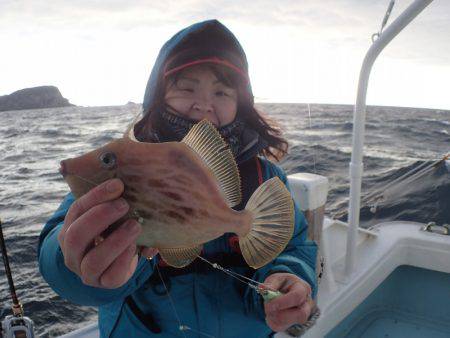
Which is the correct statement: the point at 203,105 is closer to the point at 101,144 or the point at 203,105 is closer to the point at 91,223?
the point at 91,223

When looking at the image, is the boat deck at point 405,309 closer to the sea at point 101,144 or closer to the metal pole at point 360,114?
the metal pole at point 360,114

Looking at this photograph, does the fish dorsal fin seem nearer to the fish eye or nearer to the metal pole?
the fish eye

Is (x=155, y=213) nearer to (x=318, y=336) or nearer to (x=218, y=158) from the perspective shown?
(x=218, y=158)

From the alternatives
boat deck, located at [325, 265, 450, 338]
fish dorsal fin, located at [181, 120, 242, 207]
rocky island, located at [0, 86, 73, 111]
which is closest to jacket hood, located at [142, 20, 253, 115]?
fish dorsal fin, located at [181, 120, 242, 207]

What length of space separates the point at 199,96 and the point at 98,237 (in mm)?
936

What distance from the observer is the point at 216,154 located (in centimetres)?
123

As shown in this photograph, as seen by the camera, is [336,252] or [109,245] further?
[336,252]

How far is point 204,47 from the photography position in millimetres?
1881

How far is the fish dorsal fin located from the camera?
1201 mm

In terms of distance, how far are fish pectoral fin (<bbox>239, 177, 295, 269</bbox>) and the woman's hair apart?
2.07 feet

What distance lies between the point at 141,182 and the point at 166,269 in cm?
78

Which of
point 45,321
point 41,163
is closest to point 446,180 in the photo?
point 45,321

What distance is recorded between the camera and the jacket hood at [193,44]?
6.12 feet

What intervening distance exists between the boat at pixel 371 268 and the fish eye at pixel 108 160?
1998 mm
